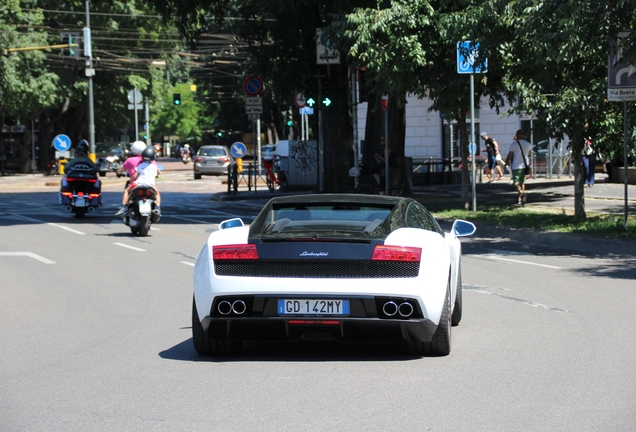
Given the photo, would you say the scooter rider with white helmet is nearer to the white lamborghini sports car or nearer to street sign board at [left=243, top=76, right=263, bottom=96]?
street sign board at [left=243, top=76, right=263, bottom=96]

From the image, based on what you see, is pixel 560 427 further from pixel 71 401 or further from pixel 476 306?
pixel 476 306

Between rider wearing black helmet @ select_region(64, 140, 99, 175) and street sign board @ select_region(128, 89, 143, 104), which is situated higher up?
street sign board @ select_region(128, 89, 143, 104)

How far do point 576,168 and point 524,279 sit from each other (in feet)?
25.8

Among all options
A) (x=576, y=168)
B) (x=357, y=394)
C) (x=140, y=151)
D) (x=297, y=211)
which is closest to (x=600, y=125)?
(x=576, y=168)

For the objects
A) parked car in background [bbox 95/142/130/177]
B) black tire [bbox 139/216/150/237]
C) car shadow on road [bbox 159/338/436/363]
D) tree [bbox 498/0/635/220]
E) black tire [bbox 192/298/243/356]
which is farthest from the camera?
parked car in background [bbox 95/142/130/177]

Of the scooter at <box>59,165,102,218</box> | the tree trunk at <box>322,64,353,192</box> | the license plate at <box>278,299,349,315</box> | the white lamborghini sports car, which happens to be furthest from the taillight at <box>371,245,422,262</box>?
the tree trunk at <box>322,64,353,192</box>

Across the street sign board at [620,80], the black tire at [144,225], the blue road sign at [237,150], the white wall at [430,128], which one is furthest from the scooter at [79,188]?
the white wall at [430,128]

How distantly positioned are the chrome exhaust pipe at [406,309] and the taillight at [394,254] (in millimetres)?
312

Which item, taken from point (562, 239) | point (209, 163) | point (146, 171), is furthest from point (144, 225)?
point (209, 163)

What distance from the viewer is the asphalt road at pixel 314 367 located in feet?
19.6

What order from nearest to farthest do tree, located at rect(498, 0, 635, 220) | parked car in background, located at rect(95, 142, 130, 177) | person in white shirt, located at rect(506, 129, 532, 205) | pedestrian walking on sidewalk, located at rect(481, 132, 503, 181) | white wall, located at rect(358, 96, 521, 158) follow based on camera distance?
tree, located at rect(498, 0, 635, 220), person in white shirt, located at rect(506, 129, 532, 205), pedestrian walking on sidewalk, located at rect(481, 132, 503, 181), white wall, located at rect(358, 96, 521, 158), parked car in background, located at rect(95, 142, 130, 177)

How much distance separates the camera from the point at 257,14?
31.0m

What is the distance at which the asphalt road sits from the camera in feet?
19.6

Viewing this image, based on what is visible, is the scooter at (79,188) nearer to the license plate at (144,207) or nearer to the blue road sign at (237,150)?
the license plate at (144,207)
